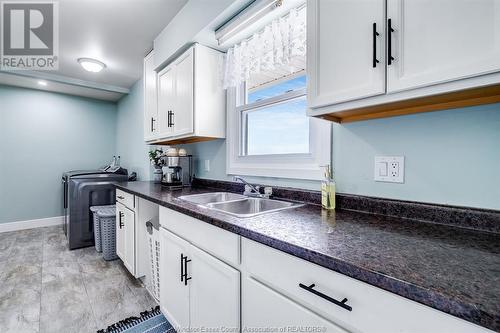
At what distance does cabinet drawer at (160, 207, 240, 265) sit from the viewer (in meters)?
0.97

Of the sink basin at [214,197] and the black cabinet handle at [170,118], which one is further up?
the black cabinet handle at [170,118]

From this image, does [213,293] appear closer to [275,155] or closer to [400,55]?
[275,155]

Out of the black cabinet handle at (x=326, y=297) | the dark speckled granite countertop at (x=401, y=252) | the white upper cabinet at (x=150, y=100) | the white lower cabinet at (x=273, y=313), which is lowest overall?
the white lower cabinet at (x=273, y=313)

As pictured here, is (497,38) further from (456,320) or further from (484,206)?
(456,320)

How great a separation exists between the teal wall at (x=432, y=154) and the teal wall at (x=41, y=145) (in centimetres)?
461

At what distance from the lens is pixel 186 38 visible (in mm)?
1920

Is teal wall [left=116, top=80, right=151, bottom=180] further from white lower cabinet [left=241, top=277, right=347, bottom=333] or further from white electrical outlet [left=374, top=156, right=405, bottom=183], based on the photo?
white electrical outlet [left=374, top=156, right=405, bottom=183]

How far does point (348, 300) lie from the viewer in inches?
23.8

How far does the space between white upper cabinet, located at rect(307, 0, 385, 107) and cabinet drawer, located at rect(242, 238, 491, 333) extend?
0.65 metres

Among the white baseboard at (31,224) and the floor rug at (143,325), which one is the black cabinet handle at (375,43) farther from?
the white baseboard at (31,224)

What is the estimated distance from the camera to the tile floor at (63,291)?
164cm

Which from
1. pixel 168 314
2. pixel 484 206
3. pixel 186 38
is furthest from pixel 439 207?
pixel 186 38

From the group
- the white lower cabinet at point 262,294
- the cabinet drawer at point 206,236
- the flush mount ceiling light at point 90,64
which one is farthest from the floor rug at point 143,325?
the flush mount ceiling light at point 90,64

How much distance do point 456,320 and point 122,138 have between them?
4.77 metres
